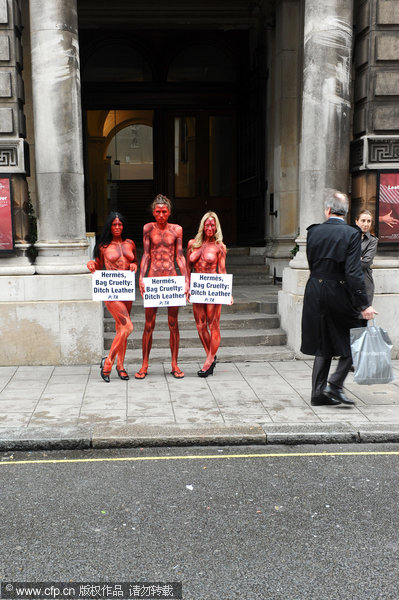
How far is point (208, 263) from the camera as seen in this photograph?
7.46 m

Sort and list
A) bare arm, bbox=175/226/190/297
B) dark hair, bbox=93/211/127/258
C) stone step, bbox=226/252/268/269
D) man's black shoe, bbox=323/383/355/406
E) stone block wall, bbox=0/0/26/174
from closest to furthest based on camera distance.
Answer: man's black shoe, bbox=323/383/355/406 < dark hair, bbox=93/211/127/258 < bare arm, bbox=175/226/190/297 < stone block wall, bbox=0/0/26/174 < stone step, bbox=226/252/268/269

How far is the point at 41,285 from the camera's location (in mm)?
8336

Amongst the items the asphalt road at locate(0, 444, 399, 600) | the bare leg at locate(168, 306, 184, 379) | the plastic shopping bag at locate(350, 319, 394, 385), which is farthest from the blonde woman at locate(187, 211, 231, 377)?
the asphalt road at locate(0, 444, 399, 600)

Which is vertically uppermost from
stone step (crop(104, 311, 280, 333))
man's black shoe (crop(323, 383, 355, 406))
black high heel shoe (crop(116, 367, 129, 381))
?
stone step (crop(104, 311, 280, 333))

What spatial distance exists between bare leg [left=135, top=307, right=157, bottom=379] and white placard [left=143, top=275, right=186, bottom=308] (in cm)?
15

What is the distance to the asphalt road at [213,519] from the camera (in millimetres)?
3324

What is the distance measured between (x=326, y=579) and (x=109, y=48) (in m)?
12.5

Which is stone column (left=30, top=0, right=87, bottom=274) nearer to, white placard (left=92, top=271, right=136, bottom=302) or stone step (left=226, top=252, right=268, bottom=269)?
white placard (left=92, top=271, right=136, bottom=302)

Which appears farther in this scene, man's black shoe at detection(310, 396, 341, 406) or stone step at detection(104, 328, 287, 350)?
stone step at detection(104, 328, 287, 350)

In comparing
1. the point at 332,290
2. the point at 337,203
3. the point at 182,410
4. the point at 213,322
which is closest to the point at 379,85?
the point at 337,203

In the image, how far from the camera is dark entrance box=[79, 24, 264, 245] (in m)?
13.3

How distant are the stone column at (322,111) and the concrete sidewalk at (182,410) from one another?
1795 mm

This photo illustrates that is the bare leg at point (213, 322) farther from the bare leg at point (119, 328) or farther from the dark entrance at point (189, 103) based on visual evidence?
the dark entrance at point (189, 103)

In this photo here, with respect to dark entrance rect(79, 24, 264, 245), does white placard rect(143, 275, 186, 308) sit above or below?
below
